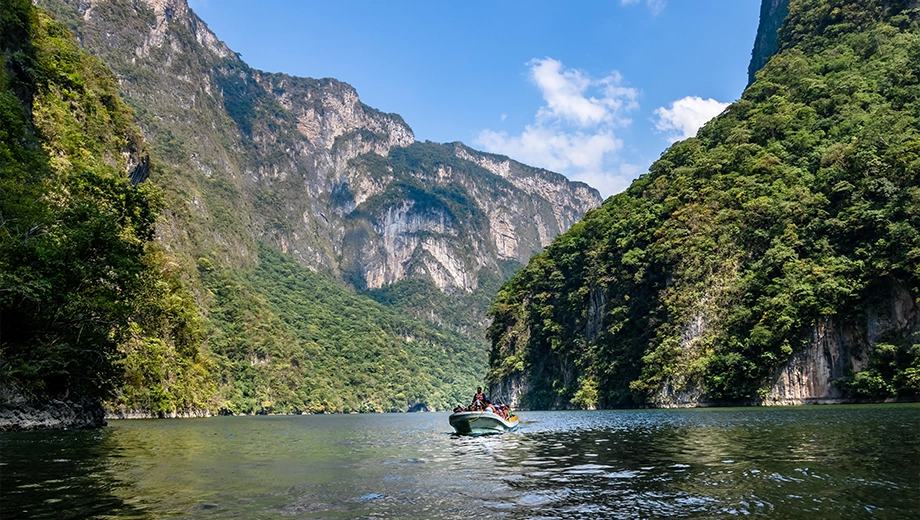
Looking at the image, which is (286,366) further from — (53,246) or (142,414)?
→ (53,246)

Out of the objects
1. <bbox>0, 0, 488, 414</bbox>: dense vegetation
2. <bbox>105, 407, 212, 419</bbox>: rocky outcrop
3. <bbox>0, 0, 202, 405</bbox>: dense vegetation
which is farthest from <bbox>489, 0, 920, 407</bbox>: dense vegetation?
<bbox>0, 0, 202, 405</bbox>: dense vegetation

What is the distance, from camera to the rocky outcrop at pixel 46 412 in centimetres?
3067

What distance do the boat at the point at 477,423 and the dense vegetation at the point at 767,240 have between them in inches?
1440

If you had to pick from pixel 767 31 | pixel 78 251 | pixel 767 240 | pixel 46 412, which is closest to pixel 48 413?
pixel 46 412

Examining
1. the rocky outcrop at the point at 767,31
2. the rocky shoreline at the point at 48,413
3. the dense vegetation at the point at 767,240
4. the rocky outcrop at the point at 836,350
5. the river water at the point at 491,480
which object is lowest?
the river water at the point at 491,480

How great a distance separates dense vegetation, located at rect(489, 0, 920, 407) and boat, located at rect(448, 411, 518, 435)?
3658cm

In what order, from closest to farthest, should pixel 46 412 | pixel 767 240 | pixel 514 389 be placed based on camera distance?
pixel 46 412
pixel 767 240
pixel 514 389

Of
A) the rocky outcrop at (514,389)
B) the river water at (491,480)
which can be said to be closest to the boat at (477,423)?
the river water at (491,480)

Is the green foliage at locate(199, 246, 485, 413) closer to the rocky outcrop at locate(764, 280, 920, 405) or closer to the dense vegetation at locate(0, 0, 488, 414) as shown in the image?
the dense vegetation at locate(0, 0, 488, 414)

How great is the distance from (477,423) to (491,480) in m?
18.8

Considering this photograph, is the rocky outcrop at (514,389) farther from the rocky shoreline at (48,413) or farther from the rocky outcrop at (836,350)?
the rocky shoreline at (48,413)

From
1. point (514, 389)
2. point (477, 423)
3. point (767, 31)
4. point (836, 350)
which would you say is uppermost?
point (767, 31)

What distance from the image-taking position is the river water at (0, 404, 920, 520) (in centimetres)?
1102

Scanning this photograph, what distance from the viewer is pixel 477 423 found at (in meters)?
33.8
